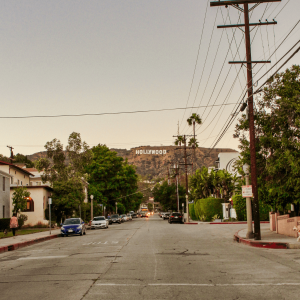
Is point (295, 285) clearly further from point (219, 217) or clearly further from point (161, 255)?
point (219, 217)

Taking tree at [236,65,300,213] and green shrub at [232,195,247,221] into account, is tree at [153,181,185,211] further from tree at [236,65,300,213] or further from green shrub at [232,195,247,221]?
tree at [236,65,300,213]

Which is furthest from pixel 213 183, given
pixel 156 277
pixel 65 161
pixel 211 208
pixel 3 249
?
pixel 156 277

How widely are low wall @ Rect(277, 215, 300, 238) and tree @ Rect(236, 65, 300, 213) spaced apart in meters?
1.04

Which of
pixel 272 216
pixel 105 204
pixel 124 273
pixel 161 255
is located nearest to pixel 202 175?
pixel 105 204

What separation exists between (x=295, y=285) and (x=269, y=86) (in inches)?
565

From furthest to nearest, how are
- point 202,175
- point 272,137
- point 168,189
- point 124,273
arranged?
1. point 168,189
2. point 202,175
3. point 272,137
4. point 124,273

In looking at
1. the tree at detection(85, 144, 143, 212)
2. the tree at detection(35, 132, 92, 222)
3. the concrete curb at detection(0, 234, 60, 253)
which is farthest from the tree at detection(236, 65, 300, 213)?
the tree at detection(85, 144, 143, 212)

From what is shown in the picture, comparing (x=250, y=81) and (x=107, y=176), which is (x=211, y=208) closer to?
(x=107, y=176)

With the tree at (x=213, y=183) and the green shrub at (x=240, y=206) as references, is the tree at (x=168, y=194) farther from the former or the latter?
the green shrub at (x=240, y=206)

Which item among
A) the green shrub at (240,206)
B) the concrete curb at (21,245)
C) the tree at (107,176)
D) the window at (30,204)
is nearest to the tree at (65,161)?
the window at (30,204)

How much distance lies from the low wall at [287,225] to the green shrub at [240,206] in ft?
69.3

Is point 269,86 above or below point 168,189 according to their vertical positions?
above

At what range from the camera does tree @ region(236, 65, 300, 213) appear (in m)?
18.6

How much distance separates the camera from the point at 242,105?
20234 mm
